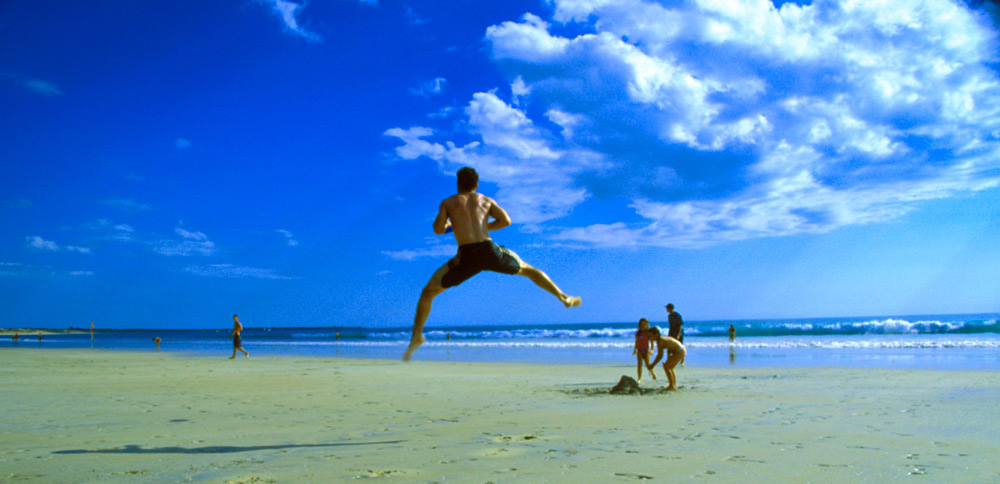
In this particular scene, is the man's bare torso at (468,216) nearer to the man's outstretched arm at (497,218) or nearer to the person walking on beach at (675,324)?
the man's outstretched arm at (497,218)

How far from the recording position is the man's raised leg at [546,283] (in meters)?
6.36

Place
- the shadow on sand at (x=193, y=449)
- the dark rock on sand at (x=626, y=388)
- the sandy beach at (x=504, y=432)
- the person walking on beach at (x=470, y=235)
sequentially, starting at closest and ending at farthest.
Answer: the sandy beach at (x=504, y=432), the person walking on beach at (x=470, y=235), the shadow on sand at (x=193, y=449), the dark rock on sand at (x=626, y=388)

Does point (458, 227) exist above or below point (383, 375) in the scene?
above

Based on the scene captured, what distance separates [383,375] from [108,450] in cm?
1051

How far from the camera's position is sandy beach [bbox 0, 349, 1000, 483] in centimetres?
514

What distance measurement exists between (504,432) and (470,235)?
8.35 ft

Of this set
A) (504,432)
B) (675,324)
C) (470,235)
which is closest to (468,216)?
(470,235)

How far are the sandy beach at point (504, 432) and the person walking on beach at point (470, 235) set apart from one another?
A: 1.60 meters

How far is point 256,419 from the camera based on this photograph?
8469mm

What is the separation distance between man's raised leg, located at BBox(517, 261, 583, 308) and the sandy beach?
145 cm

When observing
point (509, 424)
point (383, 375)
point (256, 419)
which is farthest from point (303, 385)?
point (509, 424)

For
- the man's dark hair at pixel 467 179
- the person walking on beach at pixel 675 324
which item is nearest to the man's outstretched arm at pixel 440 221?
the man's dark hair at pixel 467 179

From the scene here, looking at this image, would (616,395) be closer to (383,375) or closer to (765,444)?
(765,444)

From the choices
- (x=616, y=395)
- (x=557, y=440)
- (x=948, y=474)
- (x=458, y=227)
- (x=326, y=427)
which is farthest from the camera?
(x=616, y=395)
